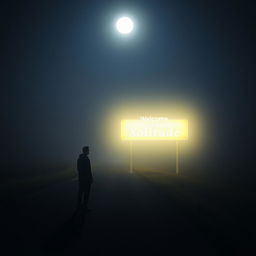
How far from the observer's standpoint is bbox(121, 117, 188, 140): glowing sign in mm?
42625

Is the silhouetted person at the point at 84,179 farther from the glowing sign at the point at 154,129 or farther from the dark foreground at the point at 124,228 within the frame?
the glowing sign at the point at 154,129

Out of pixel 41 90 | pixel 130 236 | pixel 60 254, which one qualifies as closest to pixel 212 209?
pixel 130 236

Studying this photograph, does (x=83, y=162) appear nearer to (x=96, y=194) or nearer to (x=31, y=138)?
(x=96, y=194)

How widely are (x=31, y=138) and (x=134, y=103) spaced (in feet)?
130

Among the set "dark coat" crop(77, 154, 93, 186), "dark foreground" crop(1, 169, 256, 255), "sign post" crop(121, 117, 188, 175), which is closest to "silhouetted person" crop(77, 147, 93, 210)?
"dark coat" crop(77, 154, 93, 186)

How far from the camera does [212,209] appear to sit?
14.4 metres

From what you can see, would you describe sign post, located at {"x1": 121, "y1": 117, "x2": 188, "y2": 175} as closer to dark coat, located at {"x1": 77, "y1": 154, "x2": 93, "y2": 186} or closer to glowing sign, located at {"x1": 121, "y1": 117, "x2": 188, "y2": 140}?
glowing sign, located at {"x1": 121, "y1": 117, "x2": 188, "y2": 140}

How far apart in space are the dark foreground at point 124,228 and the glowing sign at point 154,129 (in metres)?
26.0

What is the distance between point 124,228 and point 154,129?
105ft

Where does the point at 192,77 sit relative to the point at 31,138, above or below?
above

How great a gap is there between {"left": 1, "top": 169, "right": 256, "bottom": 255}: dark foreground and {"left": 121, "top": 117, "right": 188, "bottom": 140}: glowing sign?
2597 cm

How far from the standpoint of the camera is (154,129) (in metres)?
42.8

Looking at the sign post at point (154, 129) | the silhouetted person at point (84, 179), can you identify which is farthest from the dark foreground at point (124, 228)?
the sign post at point (154, 129)

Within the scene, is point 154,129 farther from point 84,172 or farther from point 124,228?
point 124,228
